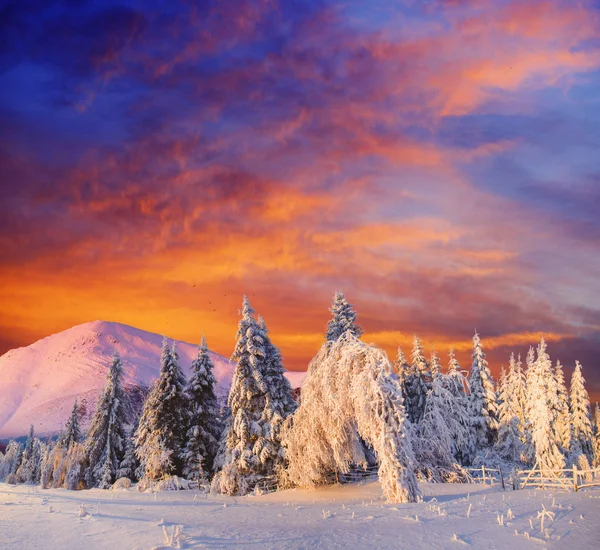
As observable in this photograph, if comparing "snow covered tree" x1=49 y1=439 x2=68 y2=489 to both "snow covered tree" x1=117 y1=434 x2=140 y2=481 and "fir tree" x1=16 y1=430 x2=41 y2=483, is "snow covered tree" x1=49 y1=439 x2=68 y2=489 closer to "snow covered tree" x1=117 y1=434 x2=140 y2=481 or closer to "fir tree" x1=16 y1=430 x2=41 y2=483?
"snow covered tree" x1=117 y1=434 x2=140 y2=481

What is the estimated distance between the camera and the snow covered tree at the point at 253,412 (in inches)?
1149

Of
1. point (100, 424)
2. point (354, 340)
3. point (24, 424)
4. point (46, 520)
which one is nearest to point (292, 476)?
point (354, 340)

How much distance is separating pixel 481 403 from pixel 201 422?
2589 cm

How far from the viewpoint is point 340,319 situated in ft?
122

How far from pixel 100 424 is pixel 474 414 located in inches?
1368

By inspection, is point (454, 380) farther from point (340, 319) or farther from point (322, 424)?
point (322, 424)

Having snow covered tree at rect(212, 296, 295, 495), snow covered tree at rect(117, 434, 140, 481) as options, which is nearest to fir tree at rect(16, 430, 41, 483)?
snow covered tree at rect(117, 434, 140, 481)

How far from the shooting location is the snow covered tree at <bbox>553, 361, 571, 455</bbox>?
50350 mm

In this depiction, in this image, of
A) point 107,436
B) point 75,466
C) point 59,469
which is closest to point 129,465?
point 107,436

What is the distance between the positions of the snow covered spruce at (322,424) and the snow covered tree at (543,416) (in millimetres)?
115

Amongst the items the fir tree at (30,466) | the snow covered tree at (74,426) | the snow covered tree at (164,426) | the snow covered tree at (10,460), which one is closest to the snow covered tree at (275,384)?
the snow covered tree at (164,426)

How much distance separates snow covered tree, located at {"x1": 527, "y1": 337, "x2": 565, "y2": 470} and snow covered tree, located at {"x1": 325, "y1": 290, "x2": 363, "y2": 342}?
72.7 feet

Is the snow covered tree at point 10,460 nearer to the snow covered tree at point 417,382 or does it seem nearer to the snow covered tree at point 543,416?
the snow covered tree at point 417,382

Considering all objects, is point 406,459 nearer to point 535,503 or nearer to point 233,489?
point 535,503
